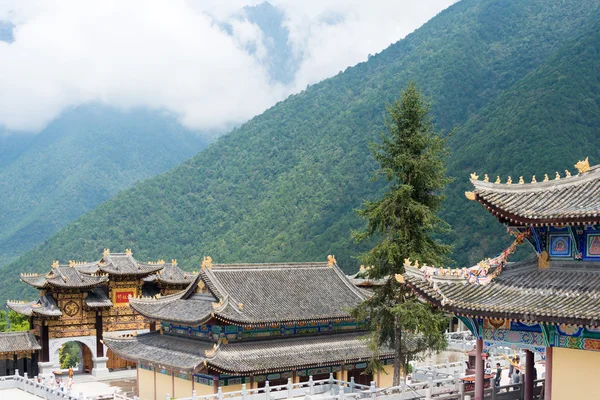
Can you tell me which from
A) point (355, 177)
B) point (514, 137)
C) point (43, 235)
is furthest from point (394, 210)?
point (43, 235)

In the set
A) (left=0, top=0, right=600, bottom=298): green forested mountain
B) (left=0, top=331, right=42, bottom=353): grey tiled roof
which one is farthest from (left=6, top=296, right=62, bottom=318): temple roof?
(left=0, top=0, right=600, bottom=298): green forested mountain

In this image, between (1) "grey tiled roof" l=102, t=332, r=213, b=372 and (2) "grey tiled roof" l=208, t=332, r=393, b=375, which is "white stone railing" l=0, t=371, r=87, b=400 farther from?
(2) "grey tiled roof" l=208, t=332, r=393, b=375

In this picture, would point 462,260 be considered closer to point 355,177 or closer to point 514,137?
point 514,137

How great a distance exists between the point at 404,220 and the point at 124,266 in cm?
2485

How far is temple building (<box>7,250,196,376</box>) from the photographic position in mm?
43562

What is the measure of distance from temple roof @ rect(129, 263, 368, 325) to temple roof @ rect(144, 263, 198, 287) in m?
12.4

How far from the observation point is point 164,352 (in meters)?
33.3

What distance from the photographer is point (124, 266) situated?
4803cm

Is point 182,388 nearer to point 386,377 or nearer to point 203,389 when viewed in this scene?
point 203,389

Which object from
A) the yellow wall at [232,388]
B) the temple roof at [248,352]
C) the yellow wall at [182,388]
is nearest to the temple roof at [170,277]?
A: the temple roof at [248,352]

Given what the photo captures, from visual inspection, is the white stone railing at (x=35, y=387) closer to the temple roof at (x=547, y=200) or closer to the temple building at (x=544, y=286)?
the temple building at (x=544, y=286)

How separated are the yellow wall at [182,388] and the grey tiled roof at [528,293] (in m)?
14.1

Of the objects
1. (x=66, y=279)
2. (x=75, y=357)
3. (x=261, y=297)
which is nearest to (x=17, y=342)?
(x=66, y=279)

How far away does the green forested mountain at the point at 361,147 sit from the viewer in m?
78.1
